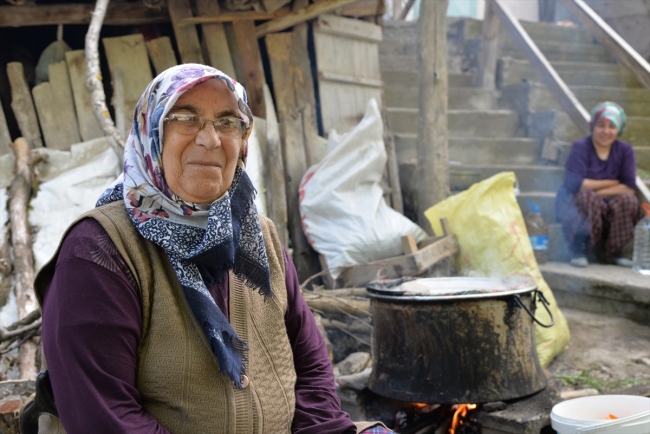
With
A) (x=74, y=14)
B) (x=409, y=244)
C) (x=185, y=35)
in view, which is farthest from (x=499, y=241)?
(x=74, y=14)

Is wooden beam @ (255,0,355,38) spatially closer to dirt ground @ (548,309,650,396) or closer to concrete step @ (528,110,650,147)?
concrete step @ (528,110,650,147)

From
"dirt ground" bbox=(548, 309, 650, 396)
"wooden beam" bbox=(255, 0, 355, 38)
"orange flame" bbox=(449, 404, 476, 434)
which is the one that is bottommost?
"dirt ground" bbox=(548, 309, 650, 396)

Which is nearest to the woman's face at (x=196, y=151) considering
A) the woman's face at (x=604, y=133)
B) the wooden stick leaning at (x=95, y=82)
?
the wooden stick leaning at (x=95, y=82)

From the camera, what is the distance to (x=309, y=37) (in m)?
6.23

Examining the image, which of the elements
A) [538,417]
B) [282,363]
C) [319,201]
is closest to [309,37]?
[319,201]

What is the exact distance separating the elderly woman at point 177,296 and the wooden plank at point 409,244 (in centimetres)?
291

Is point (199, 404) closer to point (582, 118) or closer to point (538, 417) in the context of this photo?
point (538, 417)

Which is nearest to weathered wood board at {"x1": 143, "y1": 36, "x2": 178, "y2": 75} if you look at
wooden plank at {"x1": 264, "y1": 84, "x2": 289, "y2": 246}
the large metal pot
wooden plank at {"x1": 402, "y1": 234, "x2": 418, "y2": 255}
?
wooden plank at {"x1": 264, "y1": 84, "x2": 289, "y2": 246}

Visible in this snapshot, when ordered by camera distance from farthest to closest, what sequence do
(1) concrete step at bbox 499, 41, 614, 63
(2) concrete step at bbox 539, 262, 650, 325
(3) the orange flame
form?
(1) concrete step at bbox 499, 41, 614, 63
(2) concrete step at bbox 539, 262, 650, 325
(3) the orange flame

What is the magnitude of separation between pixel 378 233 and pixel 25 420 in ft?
11.5

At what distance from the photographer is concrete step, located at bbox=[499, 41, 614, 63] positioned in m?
8.83

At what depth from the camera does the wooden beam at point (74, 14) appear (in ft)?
18.1

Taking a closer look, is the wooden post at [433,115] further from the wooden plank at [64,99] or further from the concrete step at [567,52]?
the concrete step at [567,52]

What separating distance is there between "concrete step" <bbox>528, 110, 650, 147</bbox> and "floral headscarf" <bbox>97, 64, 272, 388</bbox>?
5.79m
